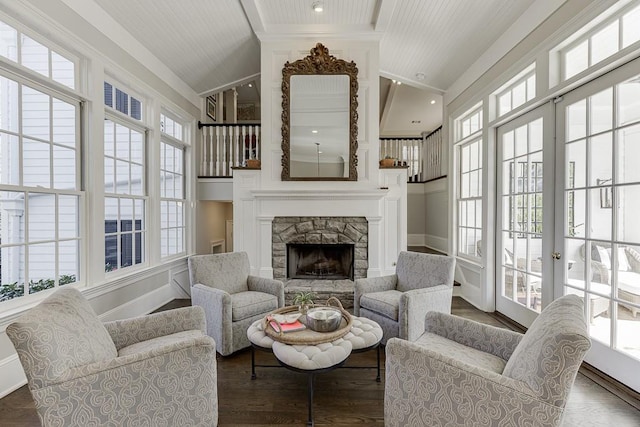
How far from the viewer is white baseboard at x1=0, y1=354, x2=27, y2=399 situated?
2127 mm

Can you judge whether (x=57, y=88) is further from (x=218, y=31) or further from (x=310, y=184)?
(x=310, y=184)

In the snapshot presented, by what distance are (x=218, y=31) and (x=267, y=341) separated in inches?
150

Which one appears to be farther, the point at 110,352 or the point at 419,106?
the point at 419,106

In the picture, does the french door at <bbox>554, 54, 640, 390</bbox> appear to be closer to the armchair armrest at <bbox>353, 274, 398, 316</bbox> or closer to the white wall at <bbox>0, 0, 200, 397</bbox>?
the armchair armrest at <bbox>353, 274, 398, 316</bbox>

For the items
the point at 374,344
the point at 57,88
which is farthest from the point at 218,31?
the point at 374,344

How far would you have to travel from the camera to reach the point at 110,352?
164 cm

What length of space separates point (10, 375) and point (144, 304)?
1526 millimetres

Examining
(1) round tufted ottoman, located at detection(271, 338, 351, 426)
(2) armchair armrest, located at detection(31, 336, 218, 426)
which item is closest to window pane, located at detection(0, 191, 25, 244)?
(2) armchair armrest, located at detection(31, 336, 218, 426)

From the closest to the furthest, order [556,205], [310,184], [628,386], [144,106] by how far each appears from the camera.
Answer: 1. [628,386]
2. [556,205]
3. [144,106]
4. [310,184]

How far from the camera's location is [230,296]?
9.02 feet

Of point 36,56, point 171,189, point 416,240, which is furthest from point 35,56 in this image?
point 416,240

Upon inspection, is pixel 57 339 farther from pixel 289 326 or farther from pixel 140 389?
pixel 289 326

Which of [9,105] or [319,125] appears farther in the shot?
[319,125]

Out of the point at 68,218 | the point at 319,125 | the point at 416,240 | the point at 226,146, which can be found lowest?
the point at 416,240
